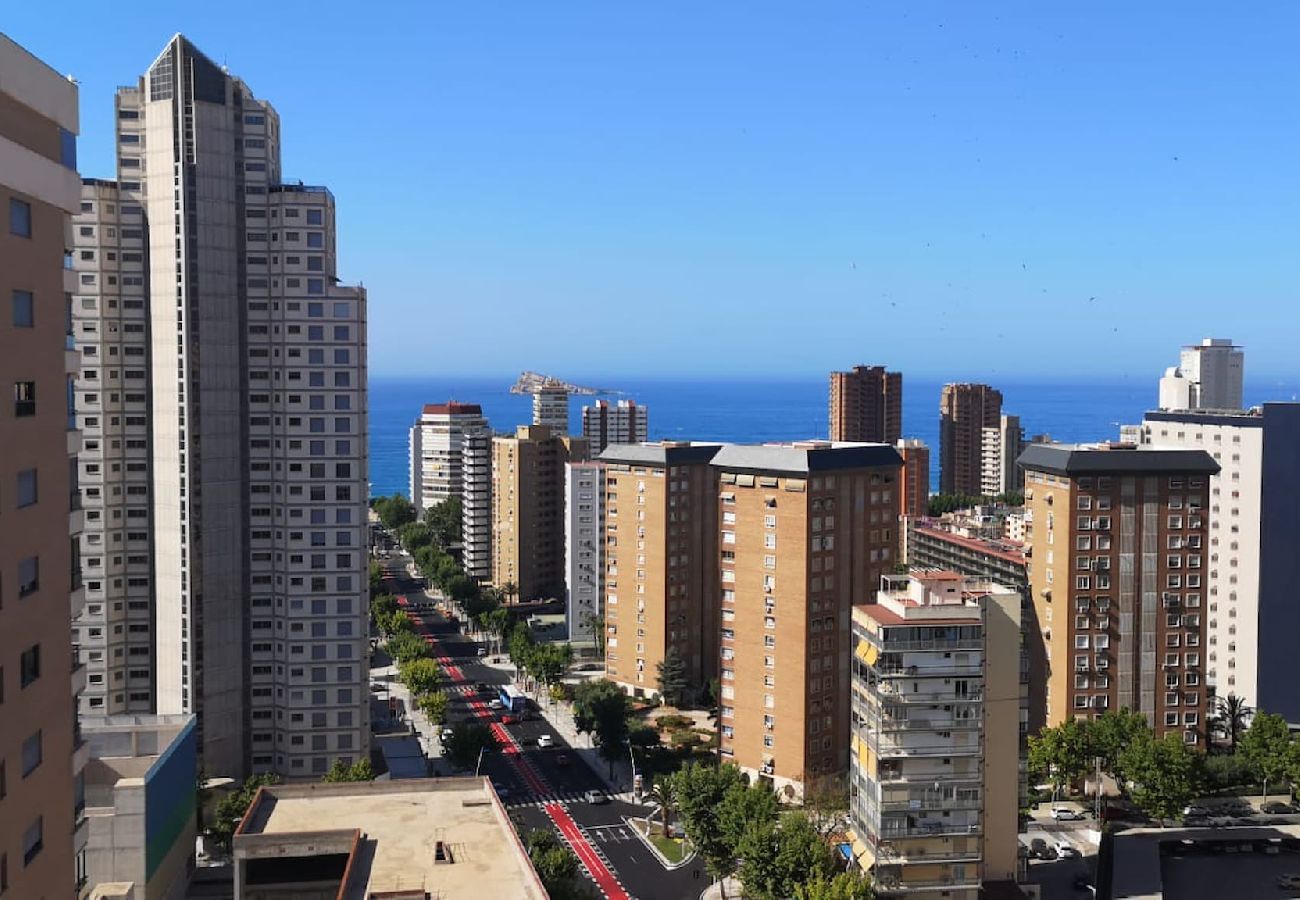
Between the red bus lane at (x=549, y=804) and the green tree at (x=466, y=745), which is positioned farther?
the green tree at (x=466, y=745)

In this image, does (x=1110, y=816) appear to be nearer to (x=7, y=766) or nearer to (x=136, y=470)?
(x=136, y=470)

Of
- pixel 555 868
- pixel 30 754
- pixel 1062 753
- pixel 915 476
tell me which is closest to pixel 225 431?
pixel 555 868

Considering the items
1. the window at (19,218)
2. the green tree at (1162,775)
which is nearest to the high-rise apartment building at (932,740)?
the green tree at (1162,775)

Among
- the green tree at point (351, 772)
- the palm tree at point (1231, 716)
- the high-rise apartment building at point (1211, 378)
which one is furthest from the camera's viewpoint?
the high-rise apartment building at point (1211, 378)

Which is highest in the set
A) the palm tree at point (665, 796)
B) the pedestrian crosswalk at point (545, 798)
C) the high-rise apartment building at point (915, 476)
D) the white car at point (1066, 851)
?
the high-rise apartment building at point (915, 476)

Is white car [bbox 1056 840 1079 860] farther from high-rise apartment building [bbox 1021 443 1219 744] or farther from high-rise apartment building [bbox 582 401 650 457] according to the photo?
high-rise apartment building [bbox 582 401 650 457]

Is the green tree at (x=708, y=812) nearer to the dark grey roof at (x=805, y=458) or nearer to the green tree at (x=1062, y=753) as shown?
the dark grey roof at (x=805, y=458)

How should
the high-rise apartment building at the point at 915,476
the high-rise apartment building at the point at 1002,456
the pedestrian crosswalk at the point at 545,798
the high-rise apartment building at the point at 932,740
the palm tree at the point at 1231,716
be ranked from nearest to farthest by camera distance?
the high-rise apartment building at the point at 932,740 → the pedestrian crosswalk at the point at 545,798 → the palm tree at the point at 1231,716 → the high-rise apartment building at the point at 915,476 → the high-rise apartment building at the point at 1002,456
